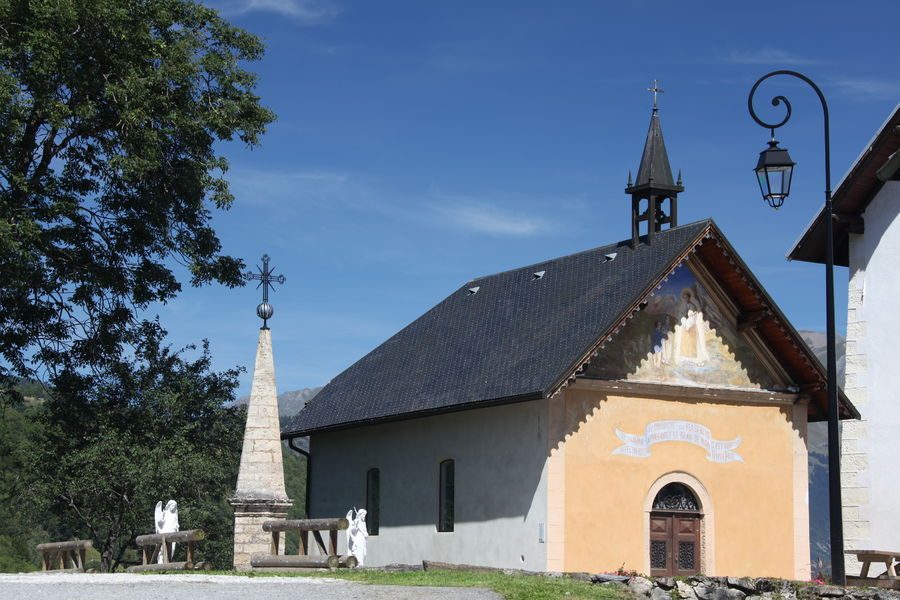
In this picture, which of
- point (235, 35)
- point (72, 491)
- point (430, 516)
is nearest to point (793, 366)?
point (430, 516)

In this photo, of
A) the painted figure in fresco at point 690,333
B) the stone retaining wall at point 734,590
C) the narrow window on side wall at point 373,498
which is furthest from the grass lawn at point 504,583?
the narrow window on side wall at point 373,498

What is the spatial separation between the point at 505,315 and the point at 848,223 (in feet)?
29.4

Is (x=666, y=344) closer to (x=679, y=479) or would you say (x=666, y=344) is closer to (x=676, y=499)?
(x=679, y=479)

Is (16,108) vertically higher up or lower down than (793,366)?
higher up

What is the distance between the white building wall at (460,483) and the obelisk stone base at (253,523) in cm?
436

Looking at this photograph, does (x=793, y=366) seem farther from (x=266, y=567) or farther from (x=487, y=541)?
(x=266, y=567)

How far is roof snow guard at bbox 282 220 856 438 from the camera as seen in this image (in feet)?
89.7

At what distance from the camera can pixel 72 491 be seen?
129ft

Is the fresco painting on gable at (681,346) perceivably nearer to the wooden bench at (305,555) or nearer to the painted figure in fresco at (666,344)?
the painted figure in fresco at (666,344)

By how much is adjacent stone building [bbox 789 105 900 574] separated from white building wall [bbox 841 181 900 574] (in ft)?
0.07

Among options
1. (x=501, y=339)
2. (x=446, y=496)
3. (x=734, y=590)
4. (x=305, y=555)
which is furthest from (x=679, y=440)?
(x=305, y=555)

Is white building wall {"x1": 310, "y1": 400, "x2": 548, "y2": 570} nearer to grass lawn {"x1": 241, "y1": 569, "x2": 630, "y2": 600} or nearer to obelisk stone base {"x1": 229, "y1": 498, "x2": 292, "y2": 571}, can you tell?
obelisk stone base {"x1": 229, "y1": 498, "x2": 292, "y2": 571}

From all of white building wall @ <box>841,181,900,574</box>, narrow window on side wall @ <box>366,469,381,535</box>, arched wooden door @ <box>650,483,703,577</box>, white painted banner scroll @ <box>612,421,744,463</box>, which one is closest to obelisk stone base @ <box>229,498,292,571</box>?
narrow window on side wall @ <box>366,469,381,535</box>

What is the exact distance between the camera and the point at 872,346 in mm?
27594
